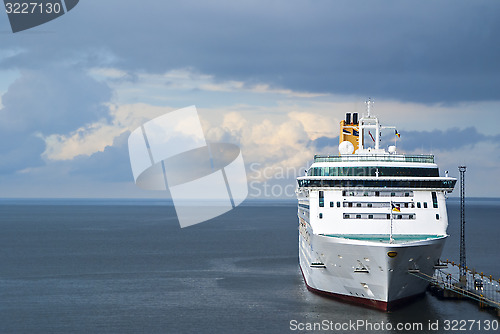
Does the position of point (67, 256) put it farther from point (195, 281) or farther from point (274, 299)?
point (274, 299)

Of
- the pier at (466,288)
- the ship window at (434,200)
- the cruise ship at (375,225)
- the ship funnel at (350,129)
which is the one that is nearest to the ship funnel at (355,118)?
the ship funnel at (350,129)

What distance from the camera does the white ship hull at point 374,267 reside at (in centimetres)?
4478

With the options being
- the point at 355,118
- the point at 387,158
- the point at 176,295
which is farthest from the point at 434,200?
the point at 176,295

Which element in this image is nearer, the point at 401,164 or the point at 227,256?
the point at 401,164

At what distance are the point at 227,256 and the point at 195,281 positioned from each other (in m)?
23.0

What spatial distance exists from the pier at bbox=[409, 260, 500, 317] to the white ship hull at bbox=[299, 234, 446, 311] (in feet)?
3.89

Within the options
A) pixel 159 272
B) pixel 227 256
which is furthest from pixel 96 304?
→ pixel 227 256

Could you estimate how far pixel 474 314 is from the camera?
48.9 metres

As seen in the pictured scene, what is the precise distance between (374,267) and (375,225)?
4865mm

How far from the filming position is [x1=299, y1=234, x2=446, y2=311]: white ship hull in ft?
147

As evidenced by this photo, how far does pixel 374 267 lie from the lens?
149ft

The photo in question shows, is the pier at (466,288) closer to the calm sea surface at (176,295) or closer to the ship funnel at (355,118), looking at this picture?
the calm sea surface at (176,295)
